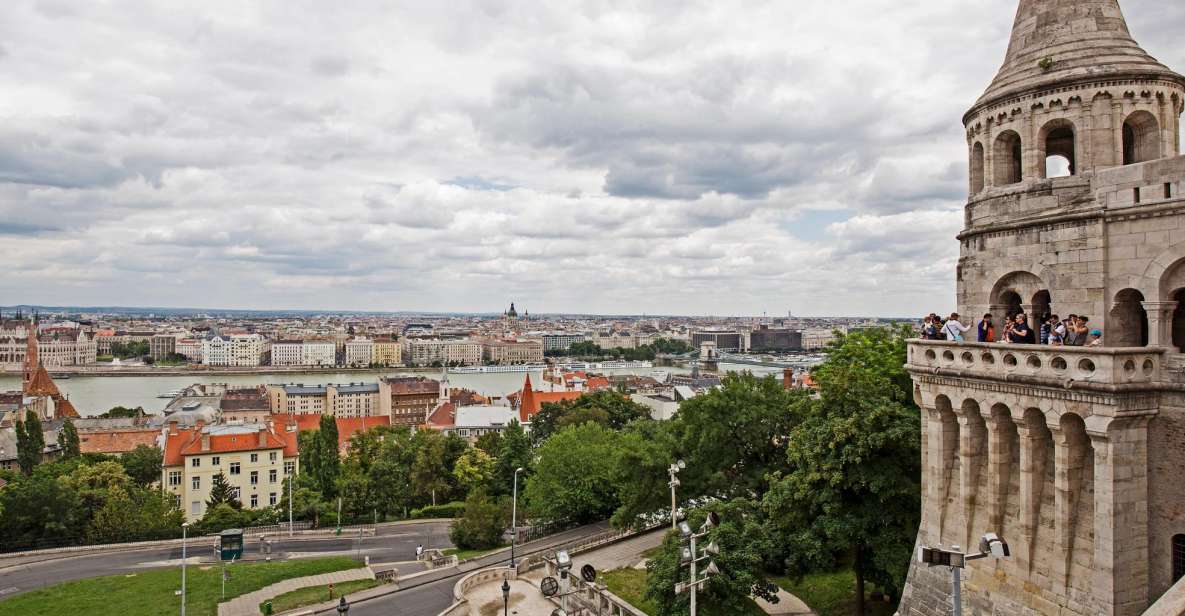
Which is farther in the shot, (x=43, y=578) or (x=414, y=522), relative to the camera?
(x=414, y=522)

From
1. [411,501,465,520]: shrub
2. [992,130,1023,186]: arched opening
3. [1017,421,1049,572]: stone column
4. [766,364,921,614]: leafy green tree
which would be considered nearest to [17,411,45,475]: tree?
[411,501,465,520]: shrub

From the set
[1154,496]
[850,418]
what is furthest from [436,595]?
[1154,496]

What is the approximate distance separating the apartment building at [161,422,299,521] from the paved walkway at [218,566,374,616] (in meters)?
22.2

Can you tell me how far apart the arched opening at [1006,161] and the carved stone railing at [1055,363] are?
364cm

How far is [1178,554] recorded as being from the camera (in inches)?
483

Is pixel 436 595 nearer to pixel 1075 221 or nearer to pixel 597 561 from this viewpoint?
pixel 597 561

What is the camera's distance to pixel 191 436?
170 ft

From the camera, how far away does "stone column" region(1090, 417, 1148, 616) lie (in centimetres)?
1207

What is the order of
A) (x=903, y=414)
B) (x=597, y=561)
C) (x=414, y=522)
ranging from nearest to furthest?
1. (x=903, y=414)
2. (x=597, y=561)
3. (x=414, y=522)

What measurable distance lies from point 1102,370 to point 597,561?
2150 cm

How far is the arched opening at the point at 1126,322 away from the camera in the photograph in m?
13.3

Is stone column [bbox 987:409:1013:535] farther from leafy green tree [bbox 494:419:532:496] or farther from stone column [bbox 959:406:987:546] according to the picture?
leafy green tree [bbox 494:419:532:496]

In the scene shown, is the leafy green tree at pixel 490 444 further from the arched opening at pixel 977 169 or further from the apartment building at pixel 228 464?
the arched opening at pixel 977 169

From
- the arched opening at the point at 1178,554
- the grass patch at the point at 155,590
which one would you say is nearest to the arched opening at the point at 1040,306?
the arched opening at the point at 1178,554
